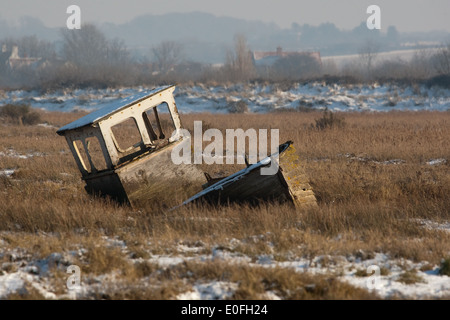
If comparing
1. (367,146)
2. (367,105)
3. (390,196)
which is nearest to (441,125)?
(367,146)

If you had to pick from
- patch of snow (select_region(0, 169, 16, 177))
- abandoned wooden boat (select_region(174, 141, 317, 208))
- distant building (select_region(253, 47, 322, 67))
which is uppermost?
distant building (select_region(253, 47, 322, 67))

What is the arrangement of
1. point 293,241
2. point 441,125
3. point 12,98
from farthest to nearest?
point 12,98, point 441,125, point 293,241

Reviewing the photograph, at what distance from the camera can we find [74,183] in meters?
10.3

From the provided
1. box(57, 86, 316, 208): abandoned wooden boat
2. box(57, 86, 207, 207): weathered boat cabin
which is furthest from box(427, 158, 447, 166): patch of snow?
box(57, 86, 207, 207): weathered boat cabin

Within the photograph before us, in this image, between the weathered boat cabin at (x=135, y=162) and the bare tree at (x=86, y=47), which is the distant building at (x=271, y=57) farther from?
the weathered boat cabin at (x=135, y=162)

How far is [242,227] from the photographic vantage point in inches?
266

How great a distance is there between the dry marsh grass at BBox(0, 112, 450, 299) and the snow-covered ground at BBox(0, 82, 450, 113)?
21.5 m

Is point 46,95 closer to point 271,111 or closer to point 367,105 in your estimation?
point 271,111

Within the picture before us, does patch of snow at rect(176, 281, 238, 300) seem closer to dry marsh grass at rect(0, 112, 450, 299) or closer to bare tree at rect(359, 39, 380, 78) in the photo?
dry marsh grass at rect(0, 112, 450, 299)

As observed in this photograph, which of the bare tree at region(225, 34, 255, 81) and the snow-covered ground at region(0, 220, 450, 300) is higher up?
the bare tree at region(225, 34, 255, 81)

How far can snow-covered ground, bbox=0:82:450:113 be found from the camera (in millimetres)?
32906

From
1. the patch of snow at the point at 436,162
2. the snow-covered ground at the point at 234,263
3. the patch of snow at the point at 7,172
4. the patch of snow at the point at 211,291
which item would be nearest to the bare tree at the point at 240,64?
the patch of snow at the point at 436,162

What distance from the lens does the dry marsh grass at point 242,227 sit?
4.81 meters
